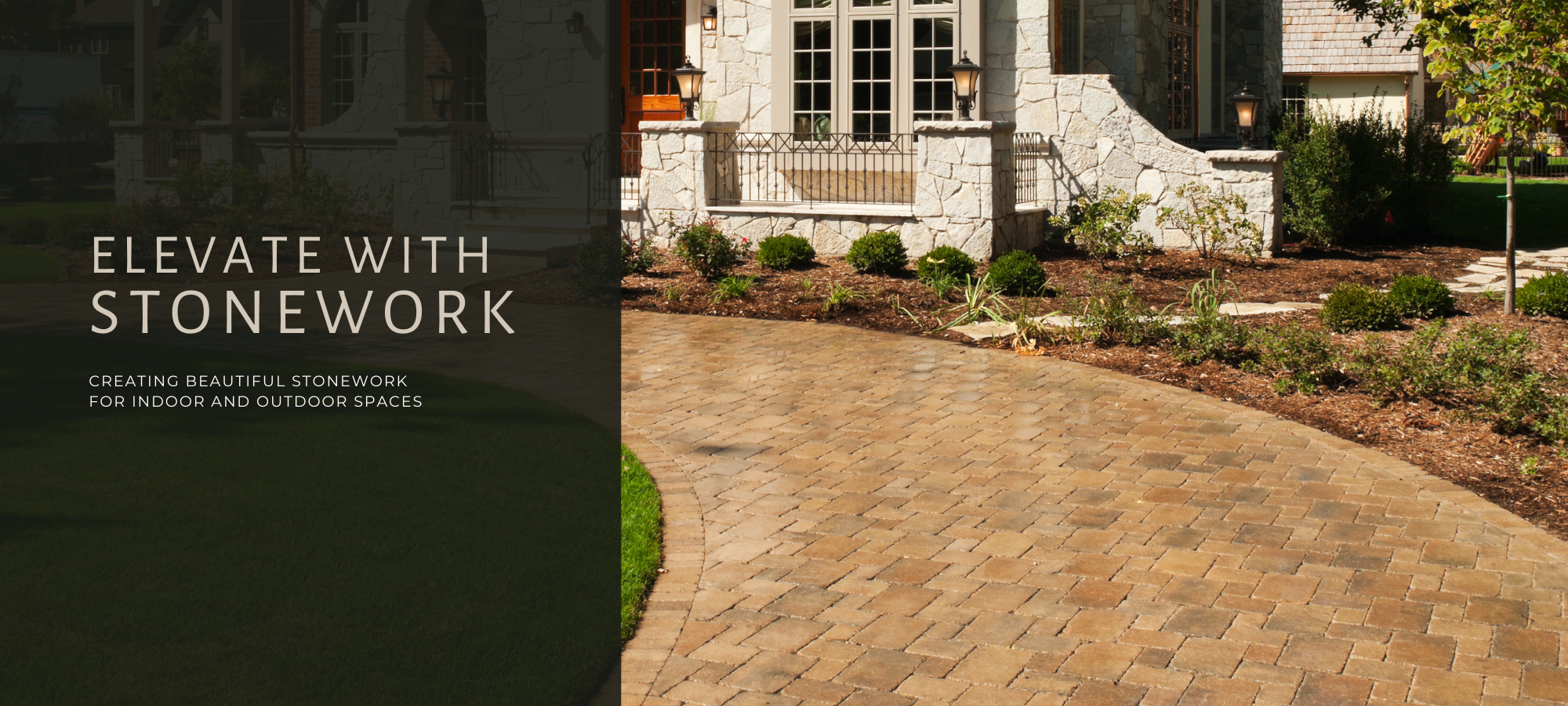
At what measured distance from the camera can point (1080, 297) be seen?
38.5ft

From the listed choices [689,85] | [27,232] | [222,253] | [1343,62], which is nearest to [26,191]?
[27,232]

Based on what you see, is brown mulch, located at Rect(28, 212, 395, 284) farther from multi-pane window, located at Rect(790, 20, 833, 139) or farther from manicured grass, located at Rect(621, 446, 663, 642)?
manicured grass, located at Rect(621, 446, 663, 642)

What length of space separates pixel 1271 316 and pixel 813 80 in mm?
6589

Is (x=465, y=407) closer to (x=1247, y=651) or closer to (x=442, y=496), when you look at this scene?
(x=442, y=496)

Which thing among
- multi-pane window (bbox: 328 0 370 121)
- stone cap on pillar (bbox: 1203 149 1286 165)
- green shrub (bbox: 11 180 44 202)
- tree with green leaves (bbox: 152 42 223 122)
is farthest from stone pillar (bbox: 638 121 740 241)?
tree with green leaves (bbox: 152 42 223 122)

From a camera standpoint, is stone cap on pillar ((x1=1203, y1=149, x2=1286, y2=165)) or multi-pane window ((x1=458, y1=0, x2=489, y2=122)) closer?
stone cap on pillar ((x1=1203, y1=149, x2=1286, y2=165))

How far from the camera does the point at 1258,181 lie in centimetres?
1411

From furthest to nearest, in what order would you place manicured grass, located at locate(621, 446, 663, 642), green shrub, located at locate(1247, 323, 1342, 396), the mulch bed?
green shrub, located at locate(1247, 323, 1342, 396)
the mulch bed
manicured grass, located at locate(621, 446, 663, 642)

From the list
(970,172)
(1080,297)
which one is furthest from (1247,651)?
(970,172)

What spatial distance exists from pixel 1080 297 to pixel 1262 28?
11.0 meters

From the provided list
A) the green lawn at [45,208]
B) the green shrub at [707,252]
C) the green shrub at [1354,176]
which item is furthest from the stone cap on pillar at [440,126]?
the green shrub at [1354,176]

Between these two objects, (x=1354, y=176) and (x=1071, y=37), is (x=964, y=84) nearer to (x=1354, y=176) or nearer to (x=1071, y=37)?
(x=1071, y=37)

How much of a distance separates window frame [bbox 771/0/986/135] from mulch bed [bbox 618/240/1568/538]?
7.80 feet

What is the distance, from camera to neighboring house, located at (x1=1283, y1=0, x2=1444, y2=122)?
30.8 m
